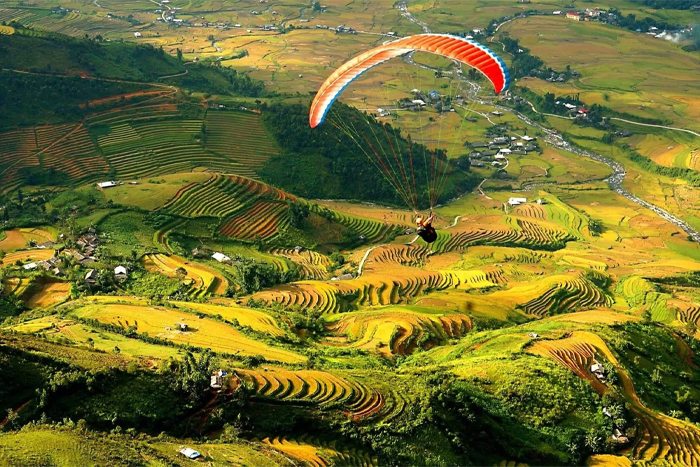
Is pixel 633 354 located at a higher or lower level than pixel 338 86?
lower

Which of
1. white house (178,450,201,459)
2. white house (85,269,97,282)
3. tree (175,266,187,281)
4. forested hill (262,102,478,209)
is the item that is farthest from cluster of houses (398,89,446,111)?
white house (178,450,201,459)

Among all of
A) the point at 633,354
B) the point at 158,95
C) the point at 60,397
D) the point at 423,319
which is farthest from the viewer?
the point at 158,95

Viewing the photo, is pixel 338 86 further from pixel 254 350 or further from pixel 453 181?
pixel 453 181

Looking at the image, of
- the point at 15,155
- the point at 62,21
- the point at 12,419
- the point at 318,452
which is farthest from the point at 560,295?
the point at 62,21

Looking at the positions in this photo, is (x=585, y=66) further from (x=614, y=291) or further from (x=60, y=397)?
(x=60, y=397)

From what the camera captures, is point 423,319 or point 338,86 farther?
point 423,319

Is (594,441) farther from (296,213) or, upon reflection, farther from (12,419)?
(296,213)

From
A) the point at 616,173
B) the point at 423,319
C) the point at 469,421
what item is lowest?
the point at 616,173

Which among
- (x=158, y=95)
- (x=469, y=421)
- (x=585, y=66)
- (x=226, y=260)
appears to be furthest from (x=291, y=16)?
(x=469, y=421)

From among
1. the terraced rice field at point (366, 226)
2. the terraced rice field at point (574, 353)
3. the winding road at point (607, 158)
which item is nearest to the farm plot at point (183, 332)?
the terraced rice field at point (574, 353)

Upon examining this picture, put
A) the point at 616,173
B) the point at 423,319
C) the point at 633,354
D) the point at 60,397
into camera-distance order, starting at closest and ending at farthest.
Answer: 1. the point at 60,397
2. the point at 633,354
3. the point at 423,319
4. the point at 616,173
